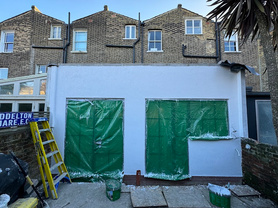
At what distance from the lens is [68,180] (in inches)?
140

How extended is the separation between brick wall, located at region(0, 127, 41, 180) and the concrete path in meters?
0.86

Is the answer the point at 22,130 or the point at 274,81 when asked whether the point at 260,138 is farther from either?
the point at 22,130

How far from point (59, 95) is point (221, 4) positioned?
5062mm

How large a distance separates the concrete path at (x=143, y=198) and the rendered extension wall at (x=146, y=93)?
59cm

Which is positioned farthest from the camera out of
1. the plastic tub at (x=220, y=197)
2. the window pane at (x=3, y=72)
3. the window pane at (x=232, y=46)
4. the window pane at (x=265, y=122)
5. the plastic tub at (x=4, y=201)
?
the window pane at (x=232, y=46)

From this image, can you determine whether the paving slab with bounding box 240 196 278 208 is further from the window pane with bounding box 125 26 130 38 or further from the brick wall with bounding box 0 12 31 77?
the brick wall with bounding box 0 12 31 77

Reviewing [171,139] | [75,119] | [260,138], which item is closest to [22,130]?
[75,119]

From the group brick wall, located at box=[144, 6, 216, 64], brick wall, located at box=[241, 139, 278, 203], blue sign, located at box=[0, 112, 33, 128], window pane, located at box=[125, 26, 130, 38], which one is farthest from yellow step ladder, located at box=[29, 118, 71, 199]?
window pane, located at box=[125, 26, 130, 38]

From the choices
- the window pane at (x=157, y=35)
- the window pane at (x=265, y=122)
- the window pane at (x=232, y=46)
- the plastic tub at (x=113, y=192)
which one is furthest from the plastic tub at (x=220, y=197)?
the window pane at (x=232, y=46)

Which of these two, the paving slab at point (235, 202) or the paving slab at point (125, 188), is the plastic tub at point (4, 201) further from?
the paving slab at point (235, 202)

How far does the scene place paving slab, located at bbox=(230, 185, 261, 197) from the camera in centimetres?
312

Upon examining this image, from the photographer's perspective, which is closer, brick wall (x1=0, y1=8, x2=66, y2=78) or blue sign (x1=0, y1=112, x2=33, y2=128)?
blue sign (x1=0, y1=112, x2=33, y2=128)

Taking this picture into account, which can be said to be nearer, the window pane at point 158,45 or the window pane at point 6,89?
the window pane at point 6,89

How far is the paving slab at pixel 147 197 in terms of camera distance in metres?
2.85
